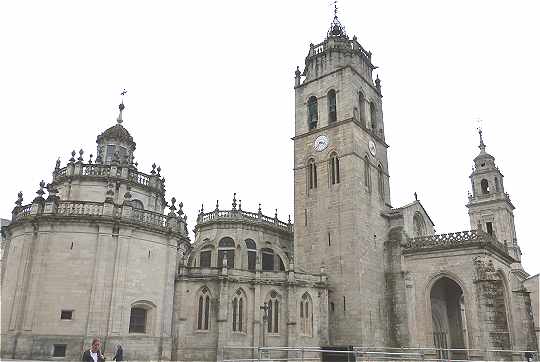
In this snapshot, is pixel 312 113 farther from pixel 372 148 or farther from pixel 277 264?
pixel 277 264

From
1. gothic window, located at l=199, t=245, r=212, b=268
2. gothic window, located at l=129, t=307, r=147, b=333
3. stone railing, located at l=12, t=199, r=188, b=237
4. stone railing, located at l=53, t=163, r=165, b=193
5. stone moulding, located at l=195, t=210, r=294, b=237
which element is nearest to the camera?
stone railing, located at l=12, t=199, r=188, b=237

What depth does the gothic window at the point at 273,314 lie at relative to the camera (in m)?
31.1

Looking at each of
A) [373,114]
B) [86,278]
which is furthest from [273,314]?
[373,114]

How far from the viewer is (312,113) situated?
135 ft

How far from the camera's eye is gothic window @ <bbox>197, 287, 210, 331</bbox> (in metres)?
29.4

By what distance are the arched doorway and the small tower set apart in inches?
737

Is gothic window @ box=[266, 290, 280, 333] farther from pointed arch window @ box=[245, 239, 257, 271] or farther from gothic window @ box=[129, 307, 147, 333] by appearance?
gothic window @ box=[129, 307, 147, 333]

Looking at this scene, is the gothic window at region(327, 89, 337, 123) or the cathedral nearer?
the cathedral

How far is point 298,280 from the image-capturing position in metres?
32.6

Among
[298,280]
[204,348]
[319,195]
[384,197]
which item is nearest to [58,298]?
[204,348]

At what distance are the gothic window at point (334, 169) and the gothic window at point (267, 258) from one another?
8.46m

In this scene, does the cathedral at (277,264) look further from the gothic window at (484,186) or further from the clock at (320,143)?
the gothic window at (484,186)

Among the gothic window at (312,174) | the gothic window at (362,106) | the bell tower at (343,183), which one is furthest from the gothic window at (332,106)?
the gothic window at (312,174)

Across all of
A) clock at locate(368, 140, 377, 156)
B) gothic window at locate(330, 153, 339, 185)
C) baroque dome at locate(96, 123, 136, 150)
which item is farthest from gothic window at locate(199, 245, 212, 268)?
clock at locate(368, 140, 377, 156)
